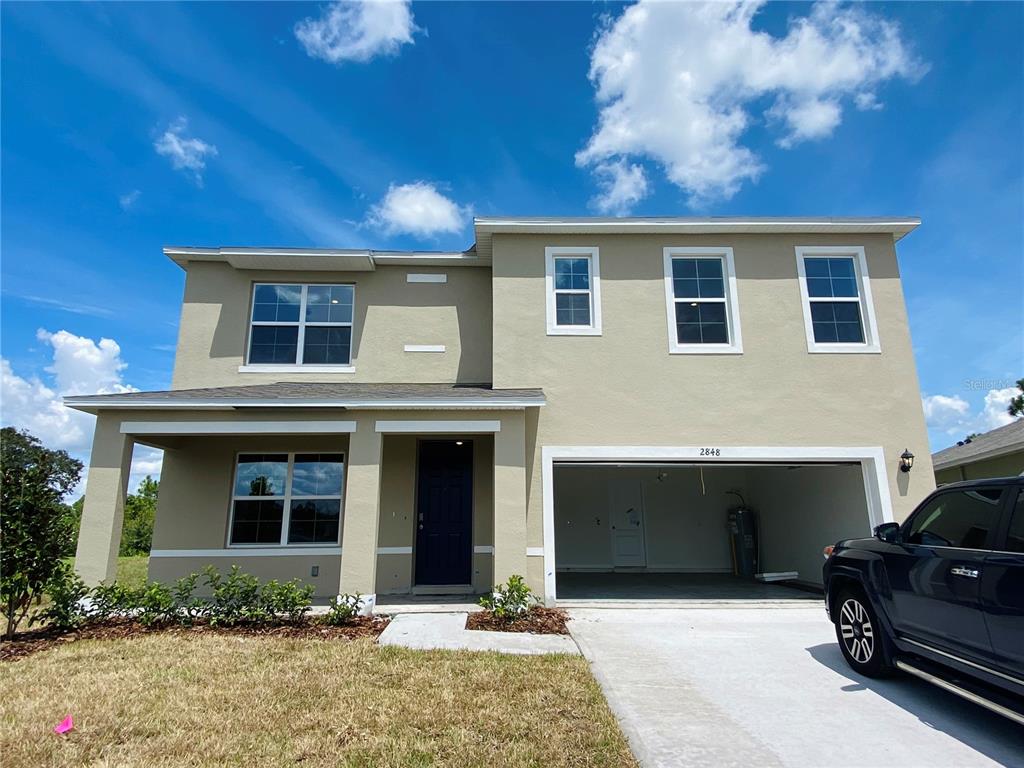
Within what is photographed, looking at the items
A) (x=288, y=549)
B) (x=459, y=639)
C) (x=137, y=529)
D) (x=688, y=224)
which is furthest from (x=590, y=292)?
(x=137, y=529)

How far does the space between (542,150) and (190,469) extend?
9354mm

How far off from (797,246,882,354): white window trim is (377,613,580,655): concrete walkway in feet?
22.5

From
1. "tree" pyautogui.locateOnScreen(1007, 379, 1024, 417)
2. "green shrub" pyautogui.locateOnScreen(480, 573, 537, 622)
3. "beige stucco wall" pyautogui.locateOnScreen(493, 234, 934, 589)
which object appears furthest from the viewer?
"tree" pyautogui.locateOnScreen(1007, 379, 1024, 417)

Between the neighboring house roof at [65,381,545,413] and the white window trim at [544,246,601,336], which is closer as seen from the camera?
the neighboring house roof at [65,381,545,413]

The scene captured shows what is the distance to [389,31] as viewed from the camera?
29.5ft

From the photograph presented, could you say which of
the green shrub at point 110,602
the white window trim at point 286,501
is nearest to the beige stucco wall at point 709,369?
the white window trim at point 286,501

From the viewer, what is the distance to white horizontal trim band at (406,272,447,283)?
35.5 feet

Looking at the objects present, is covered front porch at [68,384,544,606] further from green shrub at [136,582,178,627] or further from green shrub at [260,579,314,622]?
green shrub at [136,582,178,627]

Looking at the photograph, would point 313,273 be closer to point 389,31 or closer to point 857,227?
point 389,31

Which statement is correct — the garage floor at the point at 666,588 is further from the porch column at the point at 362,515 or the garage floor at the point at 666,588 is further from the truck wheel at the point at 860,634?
the truck wheel at the point at 860,634

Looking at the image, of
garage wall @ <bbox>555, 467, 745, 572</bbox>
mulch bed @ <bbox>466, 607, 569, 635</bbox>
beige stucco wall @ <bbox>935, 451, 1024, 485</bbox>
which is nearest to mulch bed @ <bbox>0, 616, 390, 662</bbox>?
mulch bed @ <bbox>466, 607, 569, 635</bbox>

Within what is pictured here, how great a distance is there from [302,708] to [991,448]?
14670 mm

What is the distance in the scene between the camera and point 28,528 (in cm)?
645

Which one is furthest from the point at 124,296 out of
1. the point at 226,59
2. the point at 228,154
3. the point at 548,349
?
the point at 548,349
